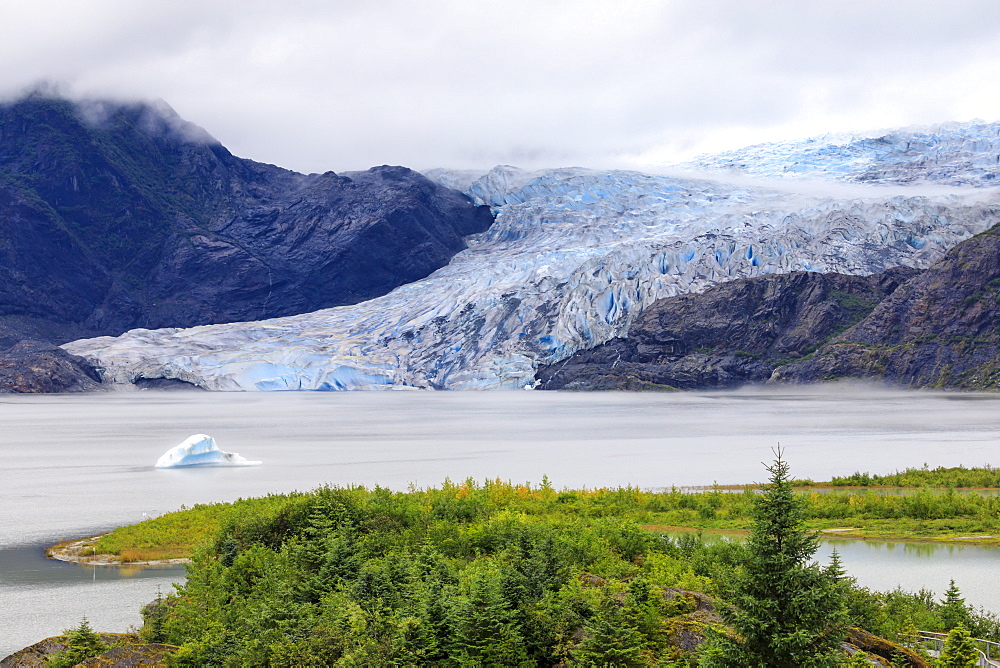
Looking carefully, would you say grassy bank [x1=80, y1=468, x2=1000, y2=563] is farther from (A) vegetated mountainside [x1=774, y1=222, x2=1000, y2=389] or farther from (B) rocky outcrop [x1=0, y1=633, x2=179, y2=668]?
(A) vegetated mountainside [x1=774, y1=222, x2=1000, y2=389]

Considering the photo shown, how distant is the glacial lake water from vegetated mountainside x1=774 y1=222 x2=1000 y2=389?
6.29 meters

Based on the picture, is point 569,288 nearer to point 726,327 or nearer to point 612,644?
point 726,327

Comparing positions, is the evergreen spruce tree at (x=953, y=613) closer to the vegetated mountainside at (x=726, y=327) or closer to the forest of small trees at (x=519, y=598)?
the forest of small trees at (x=519, y=598)

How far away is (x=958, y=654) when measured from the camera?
34.9ft

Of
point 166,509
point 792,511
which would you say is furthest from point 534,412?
point 792,511

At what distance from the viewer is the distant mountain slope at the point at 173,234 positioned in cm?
17738

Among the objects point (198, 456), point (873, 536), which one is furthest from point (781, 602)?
point (198, 456)

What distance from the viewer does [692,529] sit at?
2534 cm

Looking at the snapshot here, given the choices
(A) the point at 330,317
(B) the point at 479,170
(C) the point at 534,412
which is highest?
(B) the point at 479,170

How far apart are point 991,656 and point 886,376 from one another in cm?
10672

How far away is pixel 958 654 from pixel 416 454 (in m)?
40.9

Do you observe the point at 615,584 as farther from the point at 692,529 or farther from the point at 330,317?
the point at 330,317

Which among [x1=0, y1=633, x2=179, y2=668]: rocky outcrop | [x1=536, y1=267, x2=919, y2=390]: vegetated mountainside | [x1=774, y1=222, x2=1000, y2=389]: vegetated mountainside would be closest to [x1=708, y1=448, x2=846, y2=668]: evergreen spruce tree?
[x1=0, y1=633, x2=179, y2=668]: rocky outcrop

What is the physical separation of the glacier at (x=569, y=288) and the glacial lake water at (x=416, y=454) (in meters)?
15.7
